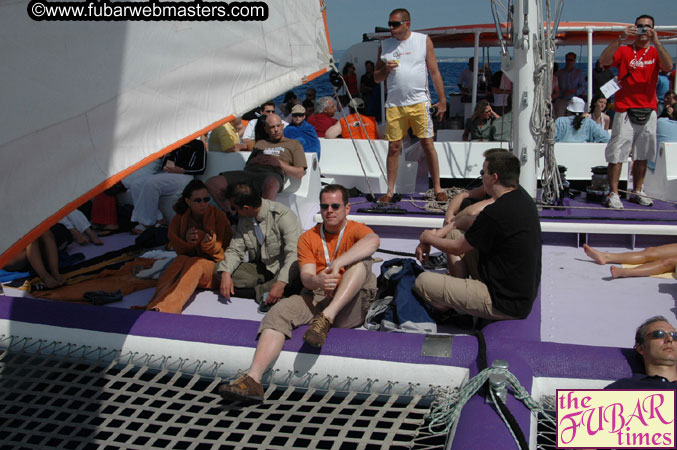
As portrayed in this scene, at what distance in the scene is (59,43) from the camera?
2.41 metres

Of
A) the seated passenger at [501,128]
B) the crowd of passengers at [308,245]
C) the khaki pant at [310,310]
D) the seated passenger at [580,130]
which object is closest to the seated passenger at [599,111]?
the seated passenger at [580,130]

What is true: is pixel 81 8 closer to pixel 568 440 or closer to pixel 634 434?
pixel 568 440

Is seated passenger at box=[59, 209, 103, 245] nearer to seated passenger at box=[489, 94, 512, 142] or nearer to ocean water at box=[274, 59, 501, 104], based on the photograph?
seated passenger at box=[489, 94, 512, 142]

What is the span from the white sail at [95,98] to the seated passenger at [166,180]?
2.62 metres

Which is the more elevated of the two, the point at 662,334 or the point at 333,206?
the point at 333,206

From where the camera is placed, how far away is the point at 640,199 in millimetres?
5562

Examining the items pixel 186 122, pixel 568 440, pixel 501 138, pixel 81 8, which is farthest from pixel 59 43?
pixel 501 138

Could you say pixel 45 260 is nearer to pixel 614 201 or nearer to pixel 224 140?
pixel 224 140

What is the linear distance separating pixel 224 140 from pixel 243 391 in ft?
11.6

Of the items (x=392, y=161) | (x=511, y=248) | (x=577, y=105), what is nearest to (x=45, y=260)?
(x=392, y=161)

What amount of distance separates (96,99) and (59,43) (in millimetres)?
245

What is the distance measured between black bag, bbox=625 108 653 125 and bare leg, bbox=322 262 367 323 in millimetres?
3198

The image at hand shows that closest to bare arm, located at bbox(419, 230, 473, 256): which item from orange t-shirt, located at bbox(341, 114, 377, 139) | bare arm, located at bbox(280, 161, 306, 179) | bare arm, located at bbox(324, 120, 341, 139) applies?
bare arm, located at bbox(280, 161, 306, 179)

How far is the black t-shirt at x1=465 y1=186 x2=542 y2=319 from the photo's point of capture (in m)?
3.43
